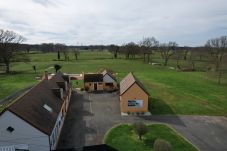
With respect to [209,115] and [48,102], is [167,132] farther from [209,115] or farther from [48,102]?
[48,102]

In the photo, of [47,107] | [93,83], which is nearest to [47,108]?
[47,107]

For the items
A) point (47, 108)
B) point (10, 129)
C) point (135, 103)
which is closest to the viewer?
point (10, 129)

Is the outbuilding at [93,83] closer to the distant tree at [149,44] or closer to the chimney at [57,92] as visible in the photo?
the chimney at [57,92]

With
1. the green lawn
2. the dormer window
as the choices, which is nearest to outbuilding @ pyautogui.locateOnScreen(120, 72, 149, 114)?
the green lawn

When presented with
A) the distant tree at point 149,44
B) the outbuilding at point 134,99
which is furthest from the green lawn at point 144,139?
the distant tree at point 149,44

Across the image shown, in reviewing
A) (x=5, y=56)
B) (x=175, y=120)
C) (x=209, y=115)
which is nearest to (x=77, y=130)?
(x=175, y=120)

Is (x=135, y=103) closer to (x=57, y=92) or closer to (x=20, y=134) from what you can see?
(x=57, y=92)

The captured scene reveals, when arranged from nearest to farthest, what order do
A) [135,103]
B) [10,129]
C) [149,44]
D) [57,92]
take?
1. [10,129]
2. [57,92]
3. [135,103]
4. [149,44]
